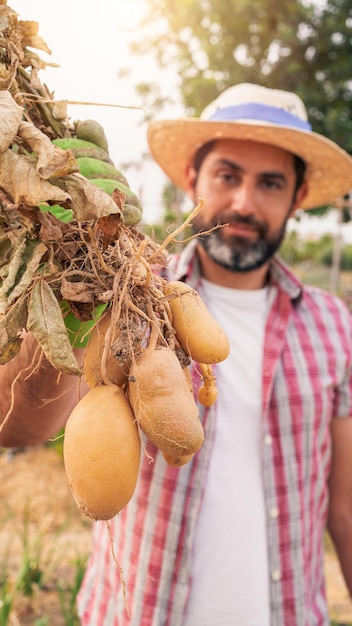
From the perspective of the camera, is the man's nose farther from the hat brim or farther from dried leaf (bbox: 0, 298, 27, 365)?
dried leaf (bbox: 0, 298, 27, 365)

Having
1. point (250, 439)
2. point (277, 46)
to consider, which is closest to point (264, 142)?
point (250, 439)

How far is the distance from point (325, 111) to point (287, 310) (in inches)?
295

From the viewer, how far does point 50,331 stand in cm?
61

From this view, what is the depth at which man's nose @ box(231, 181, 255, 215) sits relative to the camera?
168 cm

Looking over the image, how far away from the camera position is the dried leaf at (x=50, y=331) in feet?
2.00

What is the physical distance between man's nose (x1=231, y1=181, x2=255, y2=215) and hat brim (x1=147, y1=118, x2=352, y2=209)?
0.18 metres

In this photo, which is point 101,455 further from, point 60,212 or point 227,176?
point 227,176

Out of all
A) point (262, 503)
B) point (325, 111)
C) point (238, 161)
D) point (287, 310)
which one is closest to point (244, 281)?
point (287, 310)

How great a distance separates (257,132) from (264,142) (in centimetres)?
5

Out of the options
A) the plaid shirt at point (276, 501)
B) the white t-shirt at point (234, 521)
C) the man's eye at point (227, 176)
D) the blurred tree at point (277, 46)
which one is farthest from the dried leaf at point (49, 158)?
the blurred tree at point (277, 46)

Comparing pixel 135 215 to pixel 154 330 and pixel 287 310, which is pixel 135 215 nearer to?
pixel 154 330

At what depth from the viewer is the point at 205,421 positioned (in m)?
1.49

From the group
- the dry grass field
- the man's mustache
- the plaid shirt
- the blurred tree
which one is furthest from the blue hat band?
the blurred tree

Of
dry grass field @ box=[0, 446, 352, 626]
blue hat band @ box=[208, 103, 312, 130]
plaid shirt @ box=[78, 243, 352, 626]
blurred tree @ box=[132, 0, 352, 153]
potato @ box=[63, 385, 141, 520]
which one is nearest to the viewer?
potato @ box=[63, 385, 141, 520]
